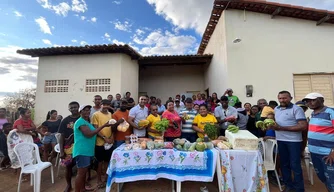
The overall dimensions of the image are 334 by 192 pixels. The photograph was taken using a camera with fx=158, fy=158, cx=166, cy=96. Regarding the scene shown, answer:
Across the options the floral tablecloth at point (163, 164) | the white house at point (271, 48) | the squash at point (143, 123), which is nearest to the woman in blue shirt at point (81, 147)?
the floral tablecloth at point (163, 164)

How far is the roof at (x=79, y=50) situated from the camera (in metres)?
7.45

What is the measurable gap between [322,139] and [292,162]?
2.39 feet

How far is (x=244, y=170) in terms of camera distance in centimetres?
286

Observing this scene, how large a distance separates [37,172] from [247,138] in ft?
13.7

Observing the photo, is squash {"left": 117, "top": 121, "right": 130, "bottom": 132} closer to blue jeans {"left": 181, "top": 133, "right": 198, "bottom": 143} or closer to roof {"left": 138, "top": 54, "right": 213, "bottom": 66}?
blue jeans {"left": 181, "top": 133, "right": 198, "bottom": 143}

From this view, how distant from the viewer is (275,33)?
21.8ft

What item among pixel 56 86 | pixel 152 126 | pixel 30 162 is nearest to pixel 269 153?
pixel 152 126

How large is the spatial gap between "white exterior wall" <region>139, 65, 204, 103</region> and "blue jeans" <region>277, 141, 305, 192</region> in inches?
312

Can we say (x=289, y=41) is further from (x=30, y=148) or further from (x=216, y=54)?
(x=30, y=148)

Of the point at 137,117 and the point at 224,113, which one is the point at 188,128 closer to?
the point at 224,113

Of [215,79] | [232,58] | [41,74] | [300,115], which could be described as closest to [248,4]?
[232,58]

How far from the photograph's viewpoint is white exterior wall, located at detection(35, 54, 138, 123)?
7.90 m

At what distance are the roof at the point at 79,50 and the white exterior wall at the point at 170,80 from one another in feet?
10.5

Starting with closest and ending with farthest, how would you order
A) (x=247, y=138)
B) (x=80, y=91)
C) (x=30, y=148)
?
(x=247, y=138), (x=30, y=148), (x=80, y=91)
